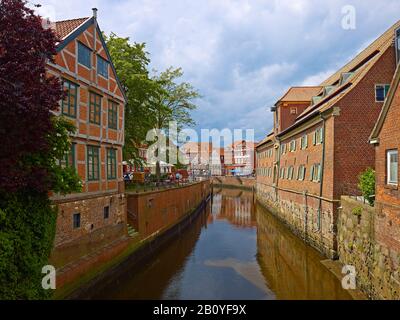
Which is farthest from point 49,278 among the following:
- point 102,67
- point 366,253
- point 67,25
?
point 366,253

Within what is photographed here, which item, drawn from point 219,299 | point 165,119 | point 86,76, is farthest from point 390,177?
point 165,119

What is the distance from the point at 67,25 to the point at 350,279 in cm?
1634

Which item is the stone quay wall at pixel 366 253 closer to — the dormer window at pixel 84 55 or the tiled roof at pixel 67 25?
the dormer window at pixel 84 55

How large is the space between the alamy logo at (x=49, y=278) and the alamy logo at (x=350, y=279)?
10.9m

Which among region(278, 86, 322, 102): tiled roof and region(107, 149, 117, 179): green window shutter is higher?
region(278, 86, 322, 102): tiled roof

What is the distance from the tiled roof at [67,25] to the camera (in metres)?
13.8

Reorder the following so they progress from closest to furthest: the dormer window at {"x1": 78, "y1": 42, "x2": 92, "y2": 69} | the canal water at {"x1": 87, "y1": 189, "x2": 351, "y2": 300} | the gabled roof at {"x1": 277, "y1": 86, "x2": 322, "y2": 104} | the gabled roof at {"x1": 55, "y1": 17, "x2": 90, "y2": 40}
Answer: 1. the canal water at {"x1": 87, "y1": 189, "x2": 351, "y2": 300}
2. the gabled roof at {"x1": 55, "y1": 17, "x2": 90, "y2": 40}
3. the dormer window at {"x1": 78, "y1": 42, "x2": 92, "y2": 69}
4. the gabled roof at {"x1": 277, "y1": 86, "x2": 322, "y2": 104}

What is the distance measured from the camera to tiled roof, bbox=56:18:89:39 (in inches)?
542

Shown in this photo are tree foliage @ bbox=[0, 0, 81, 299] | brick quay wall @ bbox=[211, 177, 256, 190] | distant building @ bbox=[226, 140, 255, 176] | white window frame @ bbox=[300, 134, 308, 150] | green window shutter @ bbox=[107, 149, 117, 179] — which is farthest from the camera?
distant building @ bbox=[226, 140, 255, 176]

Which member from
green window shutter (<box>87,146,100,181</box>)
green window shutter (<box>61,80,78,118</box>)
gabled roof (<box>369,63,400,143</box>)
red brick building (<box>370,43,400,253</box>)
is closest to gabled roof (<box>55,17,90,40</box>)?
green window shutter (<box>61,80,78,118</box>)

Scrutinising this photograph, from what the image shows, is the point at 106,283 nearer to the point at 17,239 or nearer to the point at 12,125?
the point at 17,239

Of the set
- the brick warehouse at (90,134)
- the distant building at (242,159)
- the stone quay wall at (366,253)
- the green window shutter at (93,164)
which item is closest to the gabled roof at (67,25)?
the brick warehouse at (90,134)

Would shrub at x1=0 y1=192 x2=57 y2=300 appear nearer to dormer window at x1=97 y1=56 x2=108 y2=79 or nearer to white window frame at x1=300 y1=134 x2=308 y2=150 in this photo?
dormer window at x1=97 y1=56 x2=108 y2=79

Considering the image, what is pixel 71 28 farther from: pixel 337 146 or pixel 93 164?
pixel 337 146
